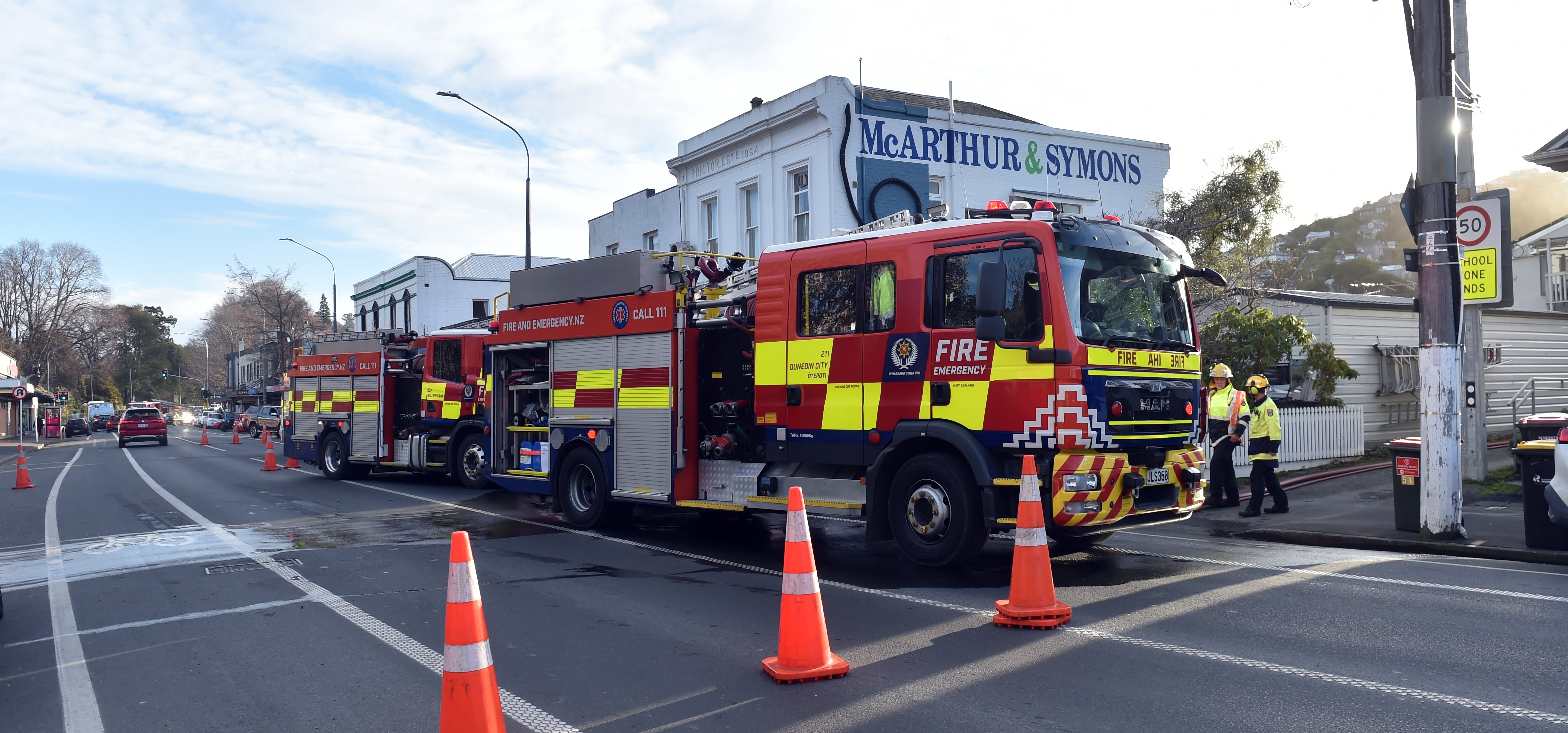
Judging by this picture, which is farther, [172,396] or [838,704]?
[172,396]

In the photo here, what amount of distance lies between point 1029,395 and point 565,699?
4.22 metres

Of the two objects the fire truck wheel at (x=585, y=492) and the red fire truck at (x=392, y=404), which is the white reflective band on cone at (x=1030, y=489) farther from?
the red fire truck at (x=392, y=404)

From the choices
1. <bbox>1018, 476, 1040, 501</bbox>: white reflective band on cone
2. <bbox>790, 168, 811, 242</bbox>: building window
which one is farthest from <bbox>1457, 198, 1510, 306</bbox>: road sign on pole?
<bbox>790, 168, 811, 242</bbox>: building window

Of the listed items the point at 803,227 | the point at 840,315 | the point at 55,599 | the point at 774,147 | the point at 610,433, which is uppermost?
the point at 774,147

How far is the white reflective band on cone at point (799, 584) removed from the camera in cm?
500

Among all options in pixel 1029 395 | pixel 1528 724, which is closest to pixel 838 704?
pixel 1528 724

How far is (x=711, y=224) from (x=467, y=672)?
2152 cm

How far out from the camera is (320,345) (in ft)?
65.9

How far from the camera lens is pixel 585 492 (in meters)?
11.5

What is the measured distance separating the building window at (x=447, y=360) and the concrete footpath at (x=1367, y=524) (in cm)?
1214

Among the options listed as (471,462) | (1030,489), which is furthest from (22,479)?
(1030,489)

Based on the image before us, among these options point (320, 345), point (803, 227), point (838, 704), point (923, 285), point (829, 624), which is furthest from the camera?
point (803, 227)

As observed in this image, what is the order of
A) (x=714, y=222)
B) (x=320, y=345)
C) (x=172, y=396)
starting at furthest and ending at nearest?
(x=172, y=396) → (x=714, y=222) → (x=320, y=345)

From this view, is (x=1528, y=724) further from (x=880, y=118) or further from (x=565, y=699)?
(x=880, y=118)
